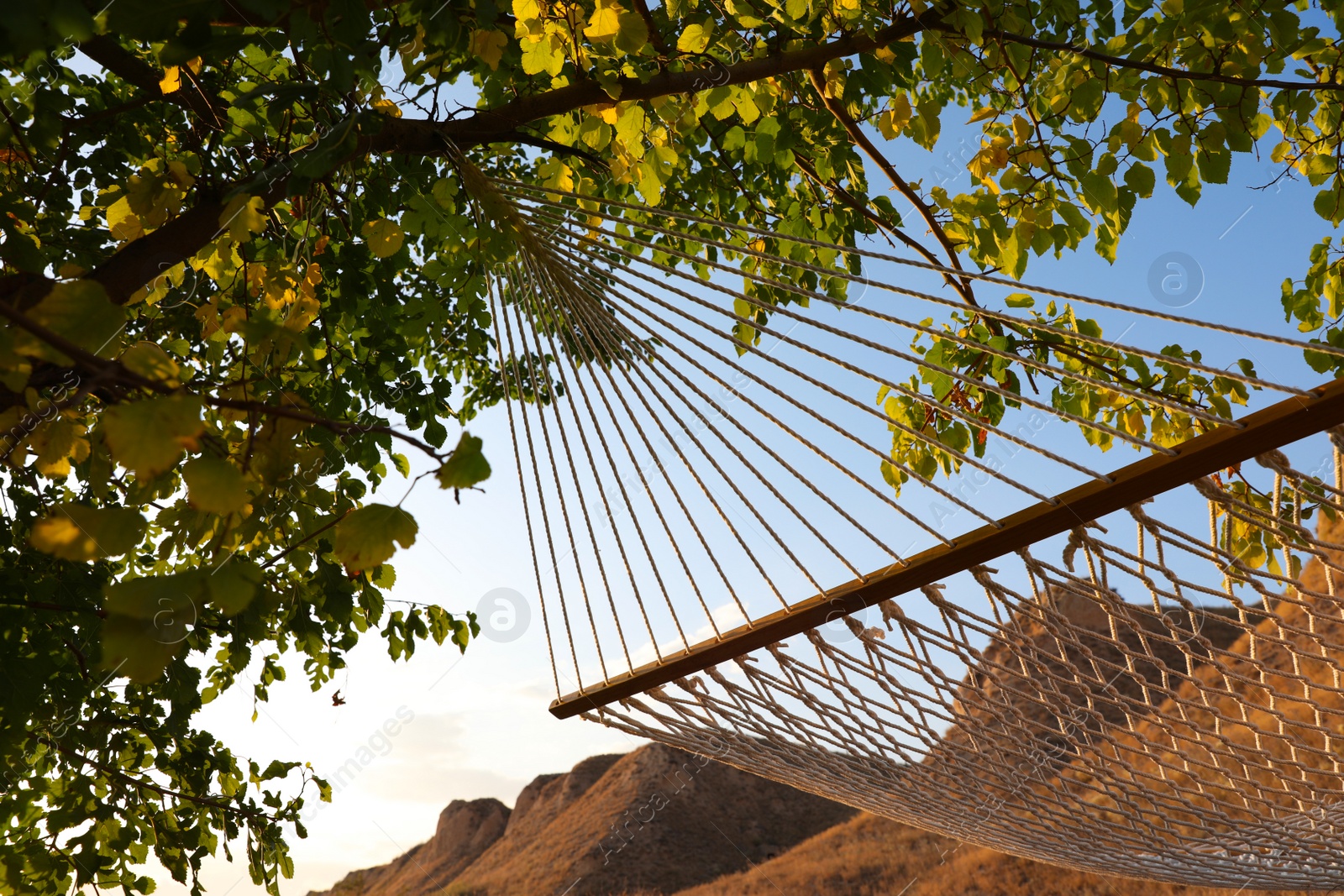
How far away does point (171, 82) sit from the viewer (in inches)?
52.6

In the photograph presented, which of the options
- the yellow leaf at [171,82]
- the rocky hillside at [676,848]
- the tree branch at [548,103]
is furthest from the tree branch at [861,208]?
the rocky hillside at [676,848]

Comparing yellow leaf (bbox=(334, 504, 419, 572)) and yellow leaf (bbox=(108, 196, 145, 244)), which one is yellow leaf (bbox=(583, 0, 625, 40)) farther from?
yellow leaf (bbox=(334, 504, 419, 572))

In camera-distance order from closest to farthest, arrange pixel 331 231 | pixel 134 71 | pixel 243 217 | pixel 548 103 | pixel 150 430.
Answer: pixel 150 430, pixel 243 217, pixel 134 71, pixel 548 103, pixel 331 231

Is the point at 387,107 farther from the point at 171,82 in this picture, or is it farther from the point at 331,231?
the point at 331,231

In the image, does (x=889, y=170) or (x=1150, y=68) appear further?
(x=889, y=170)

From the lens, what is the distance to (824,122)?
90.7 inches

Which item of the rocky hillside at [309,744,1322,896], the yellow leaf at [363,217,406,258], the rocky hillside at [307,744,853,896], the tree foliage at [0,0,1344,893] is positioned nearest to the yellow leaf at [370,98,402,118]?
the tree foliage at [0,0,1344,893]

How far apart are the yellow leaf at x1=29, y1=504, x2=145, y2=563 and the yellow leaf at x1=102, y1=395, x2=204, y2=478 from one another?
0.07 meters

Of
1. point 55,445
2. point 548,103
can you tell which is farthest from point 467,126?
point 55,445

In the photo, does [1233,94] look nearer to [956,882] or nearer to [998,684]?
[998,684]

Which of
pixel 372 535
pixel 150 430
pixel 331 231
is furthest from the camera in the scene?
pixel 331 231

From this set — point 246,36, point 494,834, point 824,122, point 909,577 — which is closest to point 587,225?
point 909,577

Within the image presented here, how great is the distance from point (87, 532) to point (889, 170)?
2.23 meters

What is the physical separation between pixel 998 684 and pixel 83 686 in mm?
1747
